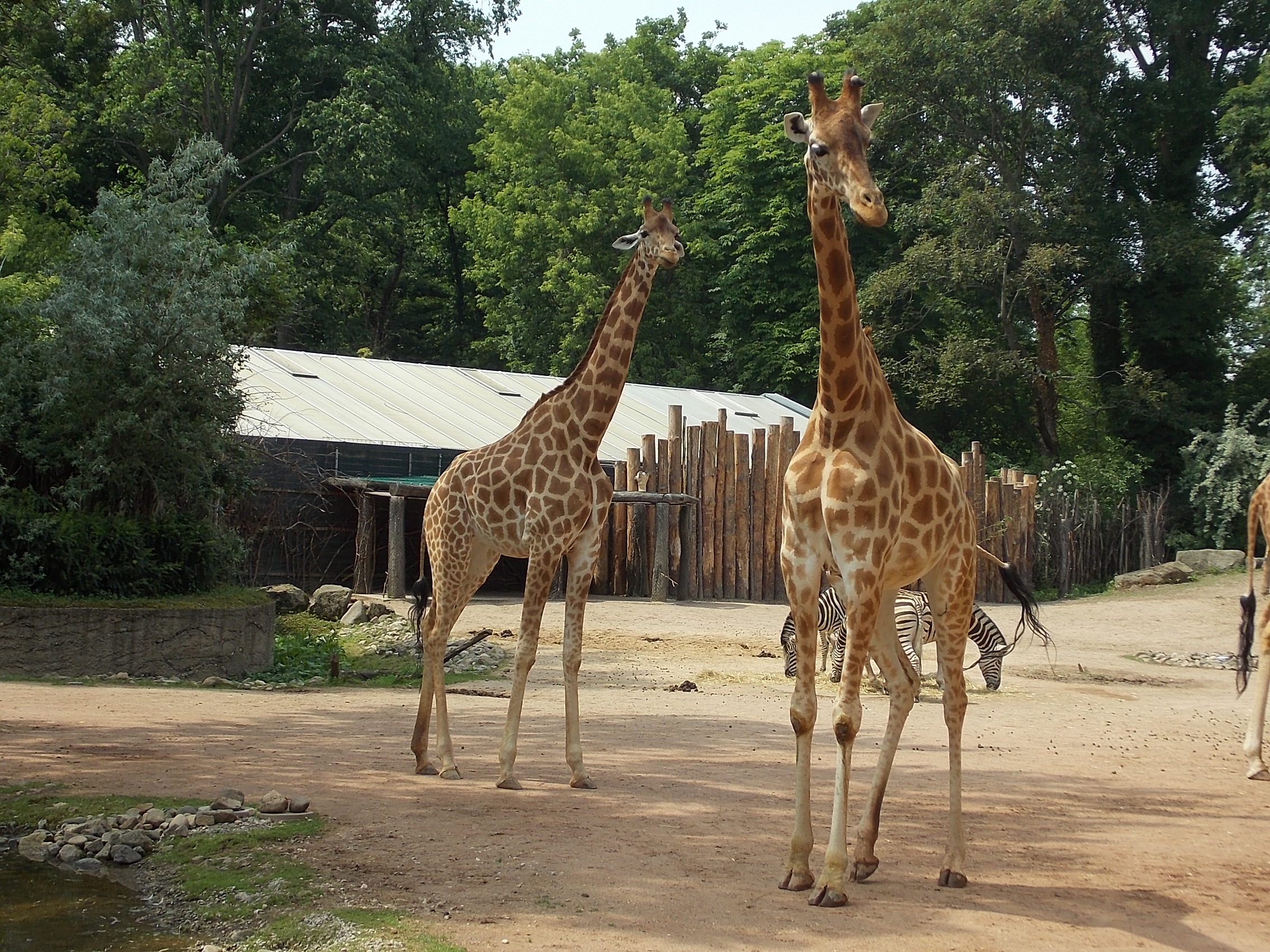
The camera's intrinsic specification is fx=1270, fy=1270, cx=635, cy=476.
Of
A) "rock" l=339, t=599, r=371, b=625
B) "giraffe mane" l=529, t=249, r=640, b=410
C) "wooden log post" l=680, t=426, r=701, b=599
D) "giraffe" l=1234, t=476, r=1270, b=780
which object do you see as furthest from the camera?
"wooden log post" l=680, t=426, r=701, b=599

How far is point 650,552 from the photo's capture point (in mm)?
25375

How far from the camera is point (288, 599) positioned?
20094 millimetres

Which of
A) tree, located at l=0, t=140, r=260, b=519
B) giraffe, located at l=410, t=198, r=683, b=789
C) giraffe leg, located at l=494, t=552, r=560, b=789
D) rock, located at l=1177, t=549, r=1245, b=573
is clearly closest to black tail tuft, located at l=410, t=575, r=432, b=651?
giraffe, located at l=410, t=198, r=683, b=789

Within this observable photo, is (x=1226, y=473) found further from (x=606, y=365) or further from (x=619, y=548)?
(x=606, y=365)

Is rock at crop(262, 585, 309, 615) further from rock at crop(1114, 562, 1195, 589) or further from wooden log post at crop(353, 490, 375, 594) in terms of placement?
rock at crop(1114, 562, 1195, 589)

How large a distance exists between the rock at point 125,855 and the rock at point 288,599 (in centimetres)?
1374

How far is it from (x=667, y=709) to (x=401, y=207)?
33.2 m

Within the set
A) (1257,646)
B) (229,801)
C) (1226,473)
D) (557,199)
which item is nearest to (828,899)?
(229,801)

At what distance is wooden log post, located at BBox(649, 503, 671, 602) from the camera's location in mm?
24359

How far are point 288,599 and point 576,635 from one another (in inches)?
506

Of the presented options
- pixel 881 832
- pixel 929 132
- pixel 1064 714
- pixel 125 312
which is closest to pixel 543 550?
pixel 881 832

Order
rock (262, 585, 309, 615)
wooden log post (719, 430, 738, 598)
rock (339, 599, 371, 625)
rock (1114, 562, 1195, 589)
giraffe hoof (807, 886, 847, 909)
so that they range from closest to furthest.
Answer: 1. giraffe hoof (807, 886, 847, 909)
2. rock (339, 599, 371, 625)
3. rock (262, 585, 309, 615)
4. wooden log post (719, 430, 738, 598)
5. rock (1114, 562, 1195, 589)

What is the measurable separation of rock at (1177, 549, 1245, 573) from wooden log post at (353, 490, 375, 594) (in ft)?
58.0

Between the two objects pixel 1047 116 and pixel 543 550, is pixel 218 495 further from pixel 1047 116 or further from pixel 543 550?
pixel 1047 116
